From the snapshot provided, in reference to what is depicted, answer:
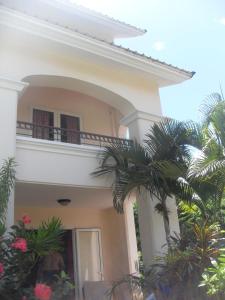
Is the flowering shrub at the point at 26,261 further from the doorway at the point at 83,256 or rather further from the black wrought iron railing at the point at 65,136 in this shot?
the doorway at the point at 83,256

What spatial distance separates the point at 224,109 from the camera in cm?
830

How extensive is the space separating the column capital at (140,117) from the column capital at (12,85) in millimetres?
3181

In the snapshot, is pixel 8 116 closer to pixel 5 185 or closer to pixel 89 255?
pixel 5 185

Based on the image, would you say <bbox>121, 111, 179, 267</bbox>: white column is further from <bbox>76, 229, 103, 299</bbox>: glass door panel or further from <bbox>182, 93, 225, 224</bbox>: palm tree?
<bbox>76, 229, 103, 299</bbox>: glass door panel

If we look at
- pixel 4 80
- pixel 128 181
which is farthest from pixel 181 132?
pixel 4 80

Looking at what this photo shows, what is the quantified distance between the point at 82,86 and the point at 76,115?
7.64ft

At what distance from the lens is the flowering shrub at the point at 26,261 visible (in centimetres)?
573

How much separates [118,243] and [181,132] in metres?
4.58

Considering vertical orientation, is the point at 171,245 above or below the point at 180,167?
below

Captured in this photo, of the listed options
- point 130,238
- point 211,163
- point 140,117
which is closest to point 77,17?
point 140,117

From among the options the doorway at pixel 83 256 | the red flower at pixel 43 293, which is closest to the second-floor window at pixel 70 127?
the doorway at pixel 83 256

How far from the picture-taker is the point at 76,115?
497 inches

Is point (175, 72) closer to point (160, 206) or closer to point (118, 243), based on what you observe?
point (160, 206)

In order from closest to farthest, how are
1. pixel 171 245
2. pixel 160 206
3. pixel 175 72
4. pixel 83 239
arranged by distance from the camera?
pixel 171 245
pixel 160 206
pixel 175 72
pixel 83 239
